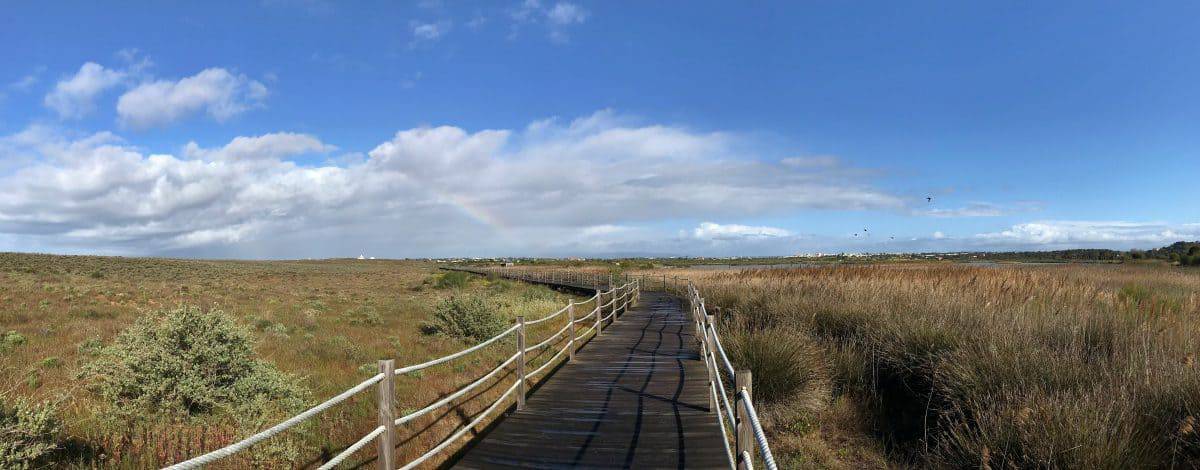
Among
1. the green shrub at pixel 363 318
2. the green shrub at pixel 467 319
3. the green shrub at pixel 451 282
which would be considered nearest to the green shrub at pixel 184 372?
the green shrub at pixel 467 319

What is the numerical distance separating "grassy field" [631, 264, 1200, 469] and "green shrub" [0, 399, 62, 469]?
6.92m

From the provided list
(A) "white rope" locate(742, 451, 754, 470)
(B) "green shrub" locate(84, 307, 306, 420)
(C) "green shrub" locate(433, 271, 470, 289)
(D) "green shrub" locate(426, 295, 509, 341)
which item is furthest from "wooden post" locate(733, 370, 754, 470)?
(C) "green shrub" locate(433, 271, 470, 289)

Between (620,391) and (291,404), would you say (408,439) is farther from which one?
(620,391)

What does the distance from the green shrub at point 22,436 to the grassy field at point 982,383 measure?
22.7ft

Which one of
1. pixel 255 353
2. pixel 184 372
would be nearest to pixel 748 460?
pixel 184 372

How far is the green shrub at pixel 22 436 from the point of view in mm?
4246

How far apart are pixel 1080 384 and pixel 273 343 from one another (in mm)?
14854

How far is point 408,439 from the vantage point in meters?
6.38

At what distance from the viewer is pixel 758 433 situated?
3020mm

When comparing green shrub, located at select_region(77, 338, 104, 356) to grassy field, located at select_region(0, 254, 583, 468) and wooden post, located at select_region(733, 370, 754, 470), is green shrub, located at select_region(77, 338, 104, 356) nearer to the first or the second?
grassy field, located at select_region(0, 254, 583, 468)

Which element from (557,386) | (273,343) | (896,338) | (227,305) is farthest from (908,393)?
(227,305)

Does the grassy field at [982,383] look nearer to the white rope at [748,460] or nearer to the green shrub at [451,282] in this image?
the white rope at [748,460]

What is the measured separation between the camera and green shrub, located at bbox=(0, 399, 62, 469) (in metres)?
4.25

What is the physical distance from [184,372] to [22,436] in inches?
87.6
